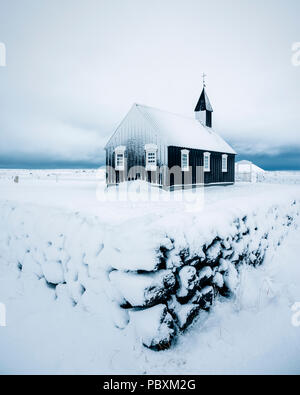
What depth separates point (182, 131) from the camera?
62.7 feet

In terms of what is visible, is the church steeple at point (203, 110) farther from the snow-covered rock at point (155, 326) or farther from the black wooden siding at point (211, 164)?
the snow-covered rock at point (155, 326)

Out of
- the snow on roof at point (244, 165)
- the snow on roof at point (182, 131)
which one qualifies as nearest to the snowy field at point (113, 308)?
the snow on roof at point (182, 131)

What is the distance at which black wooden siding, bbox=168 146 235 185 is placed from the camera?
16375 mm

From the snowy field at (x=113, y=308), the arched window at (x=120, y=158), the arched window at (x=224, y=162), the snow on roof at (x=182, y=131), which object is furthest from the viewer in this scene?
the arched window at (x=224, y=162)

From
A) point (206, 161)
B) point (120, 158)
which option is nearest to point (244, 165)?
point (206, 161)

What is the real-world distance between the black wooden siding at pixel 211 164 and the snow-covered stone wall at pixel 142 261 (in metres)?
9.75

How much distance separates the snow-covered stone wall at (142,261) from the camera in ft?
14.0

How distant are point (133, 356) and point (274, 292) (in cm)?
382

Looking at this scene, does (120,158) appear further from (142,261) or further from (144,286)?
(144,286)

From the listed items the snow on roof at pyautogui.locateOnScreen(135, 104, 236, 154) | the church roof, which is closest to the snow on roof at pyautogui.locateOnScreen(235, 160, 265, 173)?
the church roof

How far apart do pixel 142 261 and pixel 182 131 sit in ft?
53.9

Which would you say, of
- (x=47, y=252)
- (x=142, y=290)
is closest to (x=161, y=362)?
(x=142, y=290)

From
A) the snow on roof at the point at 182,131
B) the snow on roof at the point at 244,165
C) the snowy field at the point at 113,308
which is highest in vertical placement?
the snow on roof at the point at 244,165

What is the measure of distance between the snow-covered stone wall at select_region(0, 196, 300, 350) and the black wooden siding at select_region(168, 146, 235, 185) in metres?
9.75
